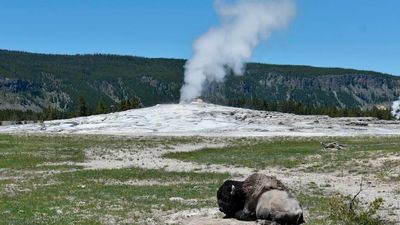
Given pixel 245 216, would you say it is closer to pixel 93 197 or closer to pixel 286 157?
pixel 93 197

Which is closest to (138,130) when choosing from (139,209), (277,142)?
(277,142)

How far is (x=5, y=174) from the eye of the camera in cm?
4072

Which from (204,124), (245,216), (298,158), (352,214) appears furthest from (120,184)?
(204,124)

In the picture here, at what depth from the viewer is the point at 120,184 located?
35188 millimetres

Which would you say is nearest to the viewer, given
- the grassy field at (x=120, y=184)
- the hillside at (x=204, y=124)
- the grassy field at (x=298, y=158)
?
the grassy field at (x=120, y=184)

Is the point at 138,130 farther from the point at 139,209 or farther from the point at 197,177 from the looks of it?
the point at 139,209

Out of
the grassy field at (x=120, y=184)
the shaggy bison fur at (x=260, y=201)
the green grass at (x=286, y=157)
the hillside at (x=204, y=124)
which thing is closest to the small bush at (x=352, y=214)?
the shaggy bison fur at (x=260, y=201)

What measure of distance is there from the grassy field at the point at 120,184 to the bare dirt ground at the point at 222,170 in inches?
37.9

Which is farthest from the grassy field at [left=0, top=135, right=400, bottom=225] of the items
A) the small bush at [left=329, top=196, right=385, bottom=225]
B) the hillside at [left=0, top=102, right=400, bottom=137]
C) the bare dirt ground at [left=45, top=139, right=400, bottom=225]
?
the hillside at [left=0, top=102, right=400, bottom=137]

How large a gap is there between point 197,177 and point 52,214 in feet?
57.3

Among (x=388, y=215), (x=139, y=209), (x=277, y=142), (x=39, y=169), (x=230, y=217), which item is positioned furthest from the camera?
(x=277, y=142)

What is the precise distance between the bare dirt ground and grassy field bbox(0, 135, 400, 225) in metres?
0.96

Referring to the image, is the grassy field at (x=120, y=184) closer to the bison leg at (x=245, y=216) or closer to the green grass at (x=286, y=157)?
the green grass at (x=286, y=157)

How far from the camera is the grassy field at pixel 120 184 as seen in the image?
909 inches
